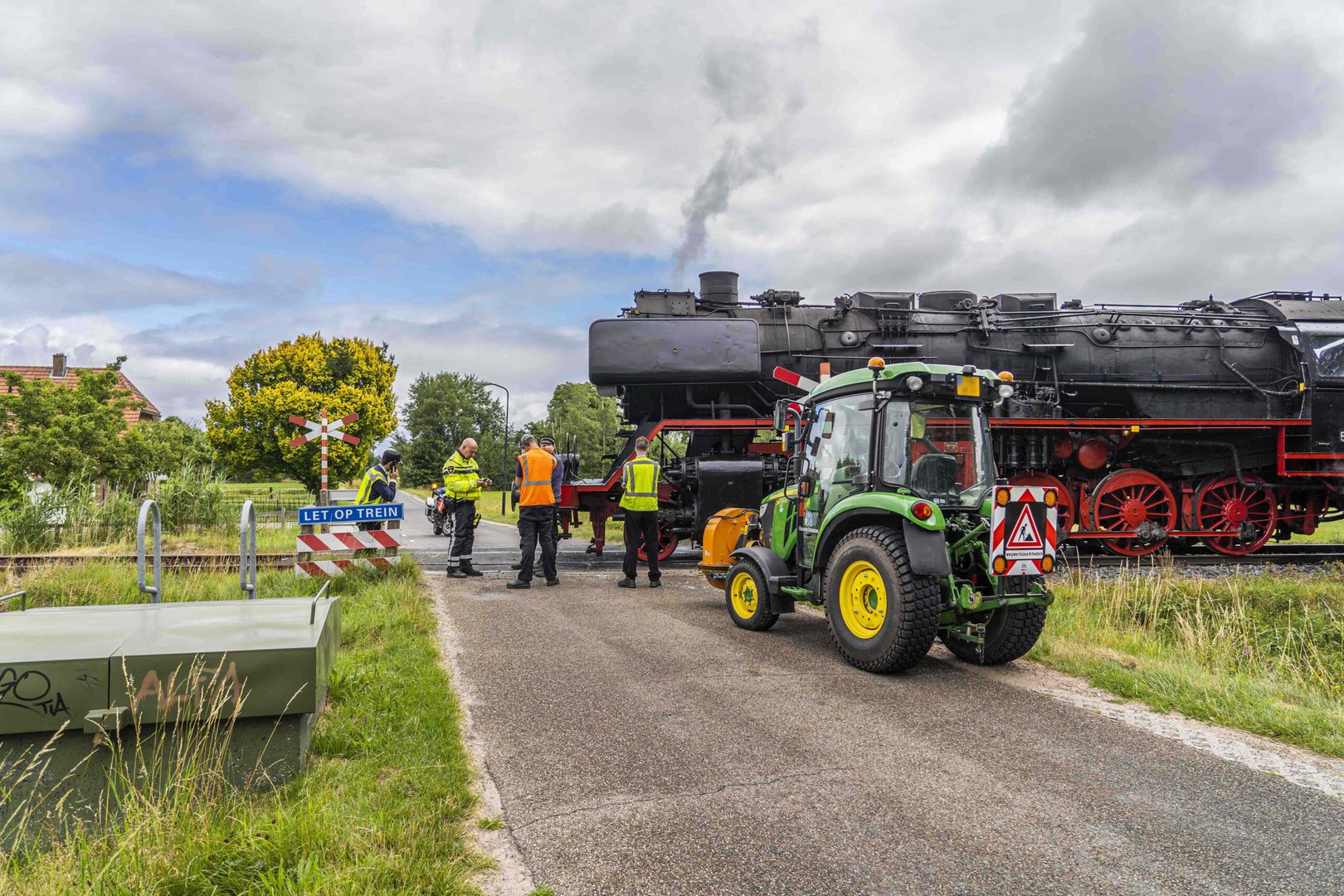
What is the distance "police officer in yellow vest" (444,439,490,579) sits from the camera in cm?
1071

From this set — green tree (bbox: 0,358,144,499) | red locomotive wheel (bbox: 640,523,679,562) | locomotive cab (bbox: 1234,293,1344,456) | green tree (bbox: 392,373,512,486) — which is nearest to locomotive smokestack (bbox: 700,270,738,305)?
red locomotive wheel (bbox: 640,523,679,562)

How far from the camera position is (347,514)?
9.20 meters

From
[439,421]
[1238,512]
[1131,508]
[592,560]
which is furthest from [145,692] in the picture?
[439,421]

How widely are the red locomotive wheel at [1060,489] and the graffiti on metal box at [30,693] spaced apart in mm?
11246

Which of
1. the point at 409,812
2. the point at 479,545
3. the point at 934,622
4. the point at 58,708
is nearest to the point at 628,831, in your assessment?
the point at 409,812

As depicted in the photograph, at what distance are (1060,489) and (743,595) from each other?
6742 mm

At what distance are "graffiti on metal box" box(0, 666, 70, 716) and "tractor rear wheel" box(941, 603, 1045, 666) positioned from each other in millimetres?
5402

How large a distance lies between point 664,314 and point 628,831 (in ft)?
31.1

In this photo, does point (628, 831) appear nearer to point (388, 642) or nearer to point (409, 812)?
point (409, 812)

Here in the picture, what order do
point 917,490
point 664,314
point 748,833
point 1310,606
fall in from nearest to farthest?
point 748,833, point 917,490, point 1310,606, point 664,314

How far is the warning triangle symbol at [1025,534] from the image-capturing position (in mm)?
5496

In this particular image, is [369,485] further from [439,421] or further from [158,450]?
Answer: [439,421]

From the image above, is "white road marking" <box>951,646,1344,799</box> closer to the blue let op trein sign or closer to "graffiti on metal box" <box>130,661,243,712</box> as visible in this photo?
"graffiti on metal box" <box>130,661,243,712</box>

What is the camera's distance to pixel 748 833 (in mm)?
3262
